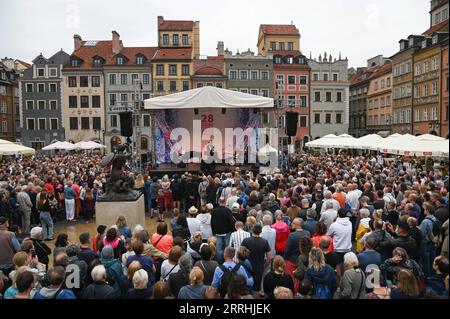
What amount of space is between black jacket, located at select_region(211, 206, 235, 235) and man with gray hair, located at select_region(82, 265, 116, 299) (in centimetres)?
323

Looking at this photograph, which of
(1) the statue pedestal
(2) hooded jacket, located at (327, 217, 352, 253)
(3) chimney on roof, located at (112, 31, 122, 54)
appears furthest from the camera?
(3) chimney on roof, located at (112, 31, 122, 54)

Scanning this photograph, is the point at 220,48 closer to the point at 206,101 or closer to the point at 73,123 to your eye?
the point at 73,123

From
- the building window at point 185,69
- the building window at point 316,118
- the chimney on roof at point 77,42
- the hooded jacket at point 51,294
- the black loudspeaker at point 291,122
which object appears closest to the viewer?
the hooded jacket at point 51,294

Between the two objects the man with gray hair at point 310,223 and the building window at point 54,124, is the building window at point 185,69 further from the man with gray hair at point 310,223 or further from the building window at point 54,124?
the man with gray hair at point 310,223

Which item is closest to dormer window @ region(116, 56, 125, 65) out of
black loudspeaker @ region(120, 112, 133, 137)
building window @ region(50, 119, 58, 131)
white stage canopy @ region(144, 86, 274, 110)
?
building window @ region(50, 119, 58, 131)

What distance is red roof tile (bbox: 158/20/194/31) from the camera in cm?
4938

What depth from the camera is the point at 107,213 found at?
10523 mm

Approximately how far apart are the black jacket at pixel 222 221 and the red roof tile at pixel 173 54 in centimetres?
4186

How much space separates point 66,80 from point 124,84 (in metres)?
6.79

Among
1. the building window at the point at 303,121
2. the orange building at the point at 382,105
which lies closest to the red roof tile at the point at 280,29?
the building window at the point at 303,121

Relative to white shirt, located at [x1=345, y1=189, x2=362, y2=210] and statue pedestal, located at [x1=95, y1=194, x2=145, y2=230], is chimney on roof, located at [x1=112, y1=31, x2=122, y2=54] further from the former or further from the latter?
white shirt, located at [x1=345, y1=189, x2=362, y2=210]

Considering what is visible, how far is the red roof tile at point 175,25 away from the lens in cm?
4938
